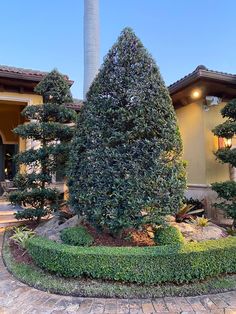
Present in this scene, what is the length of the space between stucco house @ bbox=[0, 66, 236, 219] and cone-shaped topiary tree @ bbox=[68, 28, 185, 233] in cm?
317

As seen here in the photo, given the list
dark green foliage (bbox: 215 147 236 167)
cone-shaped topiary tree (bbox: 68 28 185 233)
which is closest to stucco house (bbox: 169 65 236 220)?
dark green foliage (bbox: 215 147 236 167)

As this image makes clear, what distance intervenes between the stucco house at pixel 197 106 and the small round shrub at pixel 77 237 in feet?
14.8

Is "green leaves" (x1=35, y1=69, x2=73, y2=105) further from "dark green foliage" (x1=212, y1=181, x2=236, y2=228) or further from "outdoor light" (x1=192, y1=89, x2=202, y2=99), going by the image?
"dark green foliage" (x1=212, y1=181, x2=236, y2=228)

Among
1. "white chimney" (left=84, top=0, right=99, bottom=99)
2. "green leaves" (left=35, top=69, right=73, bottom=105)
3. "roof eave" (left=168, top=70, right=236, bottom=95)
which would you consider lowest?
"green leaves" (left=35, top=69, right=73, bottom=105)

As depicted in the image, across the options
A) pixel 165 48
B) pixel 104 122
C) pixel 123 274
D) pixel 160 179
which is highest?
pixel 165 48

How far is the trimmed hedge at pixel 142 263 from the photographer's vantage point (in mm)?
3984

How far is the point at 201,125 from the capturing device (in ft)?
29.3

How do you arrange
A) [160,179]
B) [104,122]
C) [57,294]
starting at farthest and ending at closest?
1. [104,122]
2. [160,179]
3. [57,294]

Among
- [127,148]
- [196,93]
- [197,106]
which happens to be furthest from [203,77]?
[127,148]

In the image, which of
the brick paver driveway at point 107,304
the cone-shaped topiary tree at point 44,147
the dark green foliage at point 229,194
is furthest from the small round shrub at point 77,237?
the dark green foliage at point 229,194

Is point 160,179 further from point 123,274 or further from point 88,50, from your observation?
point 88,50

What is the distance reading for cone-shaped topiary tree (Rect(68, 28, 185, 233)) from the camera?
4.64 meters

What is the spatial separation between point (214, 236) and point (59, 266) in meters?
3.11

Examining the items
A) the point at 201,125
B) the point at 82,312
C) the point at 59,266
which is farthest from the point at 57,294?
A: the point at 201,125
